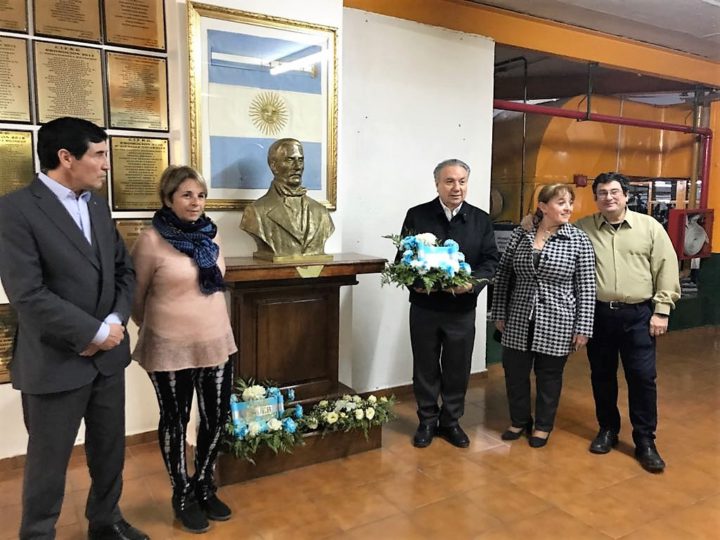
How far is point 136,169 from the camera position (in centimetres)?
305

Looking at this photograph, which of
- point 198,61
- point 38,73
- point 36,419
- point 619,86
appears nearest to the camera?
point 36,419

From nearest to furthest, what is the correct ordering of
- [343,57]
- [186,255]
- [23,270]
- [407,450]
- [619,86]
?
[23,270], [186,255], [407,450], [343,57], [619,86]

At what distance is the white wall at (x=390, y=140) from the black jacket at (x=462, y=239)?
1.85ft

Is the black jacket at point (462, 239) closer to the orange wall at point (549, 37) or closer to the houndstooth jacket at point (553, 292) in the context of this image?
the houndstooth jacket at point (553, 292)

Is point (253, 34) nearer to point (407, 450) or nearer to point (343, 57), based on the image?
point (343, 57)

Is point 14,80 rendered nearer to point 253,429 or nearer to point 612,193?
point 253,429

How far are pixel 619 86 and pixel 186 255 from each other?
228 inches

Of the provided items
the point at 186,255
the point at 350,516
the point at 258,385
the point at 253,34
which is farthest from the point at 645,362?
the point at 253,34

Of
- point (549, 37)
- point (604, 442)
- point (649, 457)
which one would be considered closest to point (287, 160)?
point (604, 442)

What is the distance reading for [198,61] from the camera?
299 cm

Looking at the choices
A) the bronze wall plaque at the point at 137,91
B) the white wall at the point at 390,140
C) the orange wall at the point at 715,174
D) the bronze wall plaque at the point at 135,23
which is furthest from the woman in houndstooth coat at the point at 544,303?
the orange wall at the point at 715,174

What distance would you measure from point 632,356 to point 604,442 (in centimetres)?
53

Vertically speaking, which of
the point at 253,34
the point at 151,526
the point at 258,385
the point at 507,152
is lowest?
the point at 151,526

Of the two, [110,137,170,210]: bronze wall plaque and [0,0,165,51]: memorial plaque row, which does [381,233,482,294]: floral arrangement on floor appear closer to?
[110,137,170,210]: bronze wall plaque
